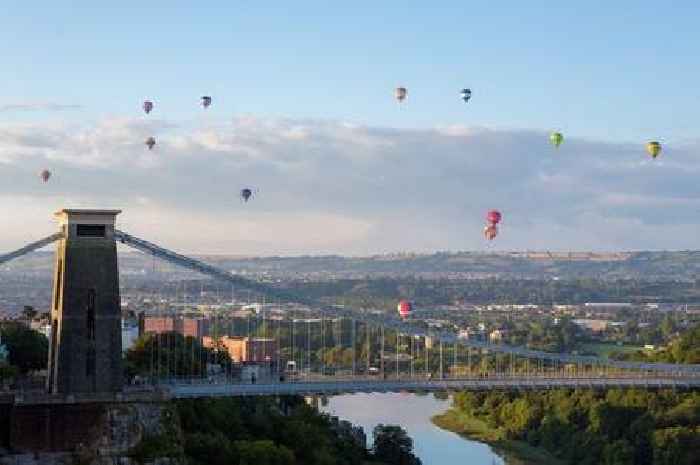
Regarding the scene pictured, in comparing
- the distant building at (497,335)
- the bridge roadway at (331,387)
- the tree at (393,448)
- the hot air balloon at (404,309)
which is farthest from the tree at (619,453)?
the hot air balloon at (404,309)

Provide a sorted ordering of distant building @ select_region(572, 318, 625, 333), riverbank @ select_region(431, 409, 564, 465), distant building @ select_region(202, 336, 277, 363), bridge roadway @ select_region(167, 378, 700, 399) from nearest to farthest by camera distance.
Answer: bridge roadway @ select_region(167, 378, 700, 399) → riverbank @ select_region(431, 409, 564, 465) → distant building @ select_region(202, 336, 277, 363) → distant building @ select_region(572, 318, 625, 333)

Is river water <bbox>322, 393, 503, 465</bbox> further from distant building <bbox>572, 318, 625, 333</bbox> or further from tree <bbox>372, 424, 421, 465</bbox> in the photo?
distant building <bbox>572, 318, 625, 333</bbox>

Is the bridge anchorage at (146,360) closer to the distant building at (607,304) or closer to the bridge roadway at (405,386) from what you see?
the bridge roadway at (405,386)

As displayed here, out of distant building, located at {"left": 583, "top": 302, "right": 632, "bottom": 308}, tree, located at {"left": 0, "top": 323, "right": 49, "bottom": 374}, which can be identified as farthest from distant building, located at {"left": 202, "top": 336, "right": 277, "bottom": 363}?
distant building, located at {"left": 583, "top": 302, "right": 632, "bottom": 308}

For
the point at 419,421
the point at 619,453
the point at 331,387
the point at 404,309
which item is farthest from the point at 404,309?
the point at 331,387

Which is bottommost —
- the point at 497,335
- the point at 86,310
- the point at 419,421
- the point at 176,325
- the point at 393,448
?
the point at 419,421

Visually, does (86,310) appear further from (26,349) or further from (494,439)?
(494,439)
